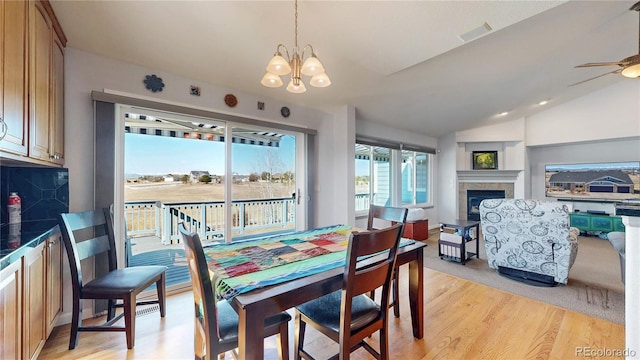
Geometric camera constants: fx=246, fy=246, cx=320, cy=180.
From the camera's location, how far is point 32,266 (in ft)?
4.75

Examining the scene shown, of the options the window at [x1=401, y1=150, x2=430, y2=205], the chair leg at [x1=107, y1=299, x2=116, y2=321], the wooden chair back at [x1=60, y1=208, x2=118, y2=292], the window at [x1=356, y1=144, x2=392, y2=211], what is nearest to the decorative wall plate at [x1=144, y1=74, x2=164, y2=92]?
the wooden chair back at [x1=60, y1=208, x2=118, y2=292]

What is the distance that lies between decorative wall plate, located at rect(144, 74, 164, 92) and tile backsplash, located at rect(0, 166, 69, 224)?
1.03m

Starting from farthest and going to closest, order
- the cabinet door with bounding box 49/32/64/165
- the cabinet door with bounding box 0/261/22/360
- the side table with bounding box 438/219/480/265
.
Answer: the side table with bounding box 438/219/480/265
the cabinet door with bounding box 49/32/64/165
the cabinet door with bounding box 0/261/22/360

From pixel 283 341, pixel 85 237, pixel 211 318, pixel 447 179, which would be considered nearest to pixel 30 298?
pixel 85 237

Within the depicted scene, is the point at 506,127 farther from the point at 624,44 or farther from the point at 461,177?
the point at 624,44

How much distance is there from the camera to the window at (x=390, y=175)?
5.04m

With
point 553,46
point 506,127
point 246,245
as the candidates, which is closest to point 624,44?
point 553,46

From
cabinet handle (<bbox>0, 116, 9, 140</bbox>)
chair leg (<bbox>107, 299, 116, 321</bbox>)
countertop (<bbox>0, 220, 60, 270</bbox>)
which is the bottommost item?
chair leg (<bbox>107, 299, 116, 321</bbox>)

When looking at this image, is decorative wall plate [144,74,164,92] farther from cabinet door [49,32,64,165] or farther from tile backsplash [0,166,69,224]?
tile backsplash [0,166,69,224]

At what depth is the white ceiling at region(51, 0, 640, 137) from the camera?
6.25 ft

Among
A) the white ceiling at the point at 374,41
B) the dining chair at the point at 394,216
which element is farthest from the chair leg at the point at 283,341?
the white ceiling at the point at 374,41

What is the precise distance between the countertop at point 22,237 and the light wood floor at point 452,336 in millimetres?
853

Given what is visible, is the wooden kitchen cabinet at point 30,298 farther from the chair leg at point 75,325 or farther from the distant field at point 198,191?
the distant field at point 198,191

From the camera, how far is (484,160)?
6078mm
